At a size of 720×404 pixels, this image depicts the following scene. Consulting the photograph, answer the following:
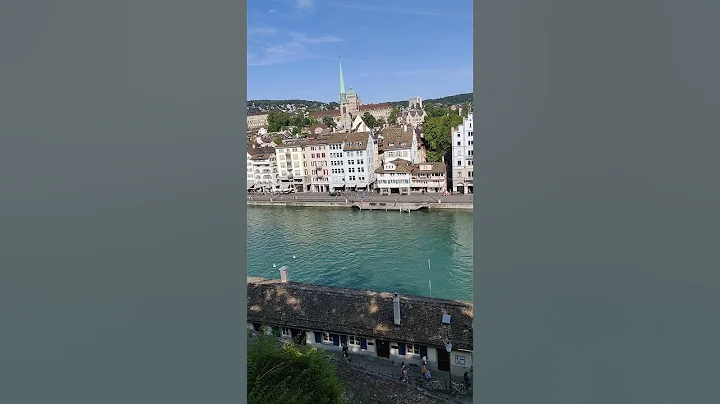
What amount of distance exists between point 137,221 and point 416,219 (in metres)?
15.8

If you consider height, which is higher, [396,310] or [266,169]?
[266,169]

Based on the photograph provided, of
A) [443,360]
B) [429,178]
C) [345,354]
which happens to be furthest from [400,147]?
[443,360]

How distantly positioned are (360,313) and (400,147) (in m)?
15.4

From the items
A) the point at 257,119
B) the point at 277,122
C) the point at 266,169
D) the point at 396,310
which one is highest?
the point at 257,119

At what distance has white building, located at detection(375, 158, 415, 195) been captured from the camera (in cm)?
1984

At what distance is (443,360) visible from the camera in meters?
6.23

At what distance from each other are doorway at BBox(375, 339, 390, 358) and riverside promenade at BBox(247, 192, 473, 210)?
35.0 ft

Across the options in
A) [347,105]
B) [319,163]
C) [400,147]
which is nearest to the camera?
[319,163]

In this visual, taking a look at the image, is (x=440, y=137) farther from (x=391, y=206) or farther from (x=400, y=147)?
(x=391, y=206)

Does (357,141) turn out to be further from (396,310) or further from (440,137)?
(396,310)

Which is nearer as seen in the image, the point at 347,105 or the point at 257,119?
the point at 347,105

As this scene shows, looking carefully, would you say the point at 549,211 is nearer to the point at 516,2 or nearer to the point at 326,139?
the point at 516,2

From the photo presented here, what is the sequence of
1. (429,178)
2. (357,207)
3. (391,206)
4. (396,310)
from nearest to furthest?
1. (396,310)
2. (391,206)
3. (357,207)
4. (429,178)

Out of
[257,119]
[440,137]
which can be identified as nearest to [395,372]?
[440,137]
